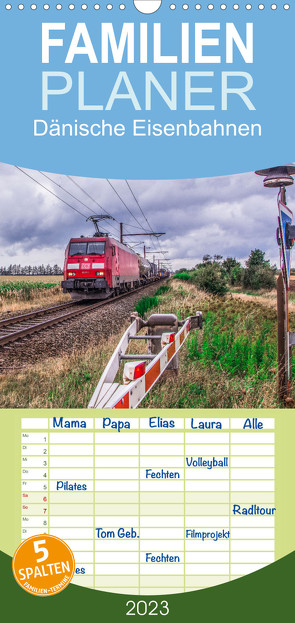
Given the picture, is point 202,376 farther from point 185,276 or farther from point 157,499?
point 185,276

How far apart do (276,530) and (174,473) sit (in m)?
0.51

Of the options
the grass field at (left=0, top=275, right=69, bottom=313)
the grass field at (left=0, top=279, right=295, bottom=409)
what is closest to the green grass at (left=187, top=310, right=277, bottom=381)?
the grass field at (left=0, top=279, right=295, bottom=409)

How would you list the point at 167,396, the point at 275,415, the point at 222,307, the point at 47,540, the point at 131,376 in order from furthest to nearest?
the point at 222,307 → the point at 167,396 → the point at 131,376 → the point at 275,415 → the point at 47,540

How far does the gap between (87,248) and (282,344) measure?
13.5 meters

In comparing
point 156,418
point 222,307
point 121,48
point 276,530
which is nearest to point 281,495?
point 276,530

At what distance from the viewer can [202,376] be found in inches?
165

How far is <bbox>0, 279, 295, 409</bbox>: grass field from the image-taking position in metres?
3.48

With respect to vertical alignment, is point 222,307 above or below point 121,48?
below

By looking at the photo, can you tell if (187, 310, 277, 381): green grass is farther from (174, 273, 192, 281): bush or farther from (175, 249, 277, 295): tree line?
(174, 273, 192, 281): bush

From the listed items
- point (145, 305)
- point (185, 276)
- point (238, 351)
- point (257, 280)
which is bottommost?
point (238, 351)

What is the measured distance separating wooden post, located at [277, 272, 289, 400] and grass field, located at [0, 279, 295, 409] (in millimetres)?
77

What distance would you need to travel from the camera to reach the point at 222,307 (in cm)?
721

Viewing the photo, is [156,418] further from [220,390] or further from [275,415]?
[220,390]

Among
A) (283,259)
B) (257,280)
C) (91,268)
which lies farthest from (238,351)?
(91,268)
